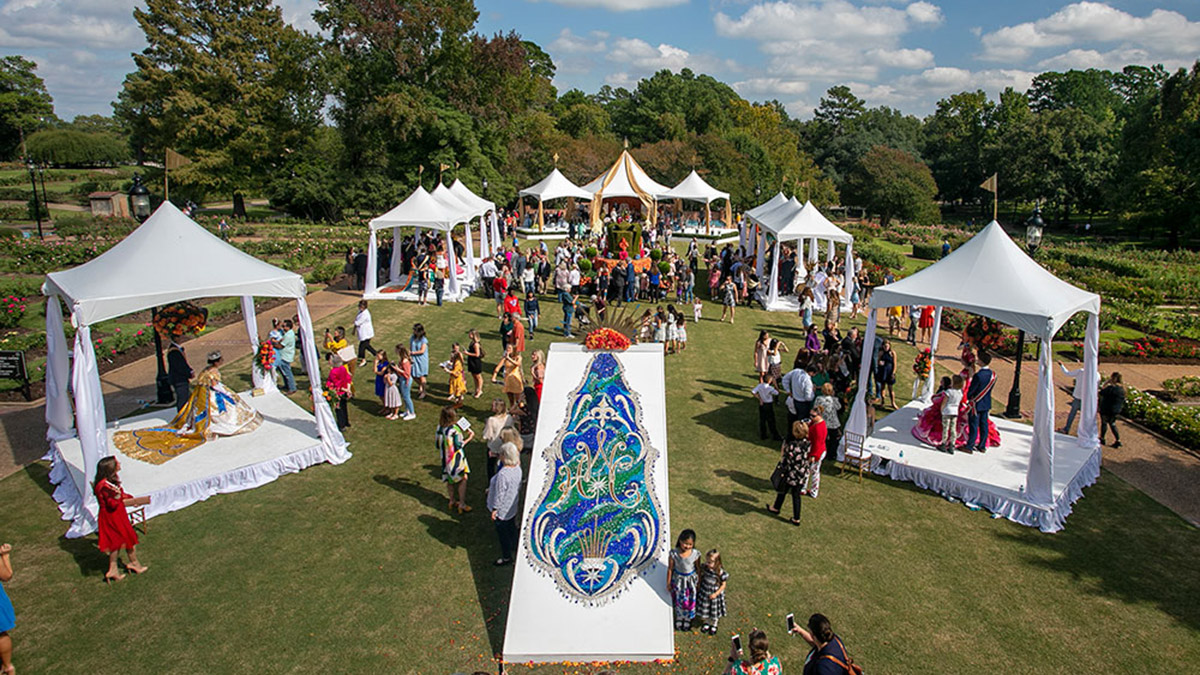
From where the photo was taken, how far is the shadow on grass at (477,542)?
6.79 metres

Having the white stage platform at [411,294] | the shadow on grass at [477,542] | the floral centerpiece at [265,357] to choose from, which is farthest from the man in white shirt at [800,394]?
the white stage platform at [411,294]

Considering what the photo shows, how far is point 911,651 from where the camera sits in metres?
6.36

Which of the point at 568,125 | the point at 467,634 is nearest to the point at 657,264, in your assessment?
the point at 467,634

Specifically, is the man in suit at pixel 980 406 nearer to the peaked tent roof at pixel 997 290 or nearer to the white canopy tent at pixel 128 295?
the peaked tent roof at pixel 997 290

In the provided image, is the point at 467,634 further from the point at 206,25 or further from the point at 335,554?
the point at 206,25

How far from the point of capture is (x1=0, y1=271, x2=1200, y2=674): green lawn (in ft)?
20.7

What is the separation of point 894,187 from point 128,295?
51.2 meters

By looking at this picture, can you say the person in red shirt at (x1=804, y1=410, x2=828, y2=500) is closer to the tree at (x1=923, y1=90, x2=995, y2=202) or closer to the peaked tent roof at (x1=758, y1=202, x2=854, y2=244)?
the peaked tent roof at (x1=758, y1=202, x2=854, y2=244)

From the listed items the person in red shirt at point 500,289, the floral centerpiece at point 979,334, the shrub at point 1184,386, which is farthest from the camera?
the person in red shirt at point 500,289

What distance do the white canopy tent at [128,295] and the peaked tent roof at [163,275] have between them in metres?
0.01

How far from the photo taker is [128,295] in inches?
356

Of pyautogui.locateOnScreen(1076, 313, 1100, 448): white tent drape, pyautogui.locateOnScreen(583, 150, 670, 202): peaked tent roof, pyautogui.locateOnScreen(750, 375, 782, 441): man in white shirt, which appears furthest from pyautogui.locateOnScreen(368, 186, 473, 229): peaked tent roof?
pyautogui.locateOnScreen(1076, 313, 1100, 448): white tent drape

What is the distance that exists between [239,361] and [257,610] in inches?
366

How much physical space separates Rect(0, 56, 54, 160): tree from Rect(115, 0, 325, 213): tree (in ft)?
67.9
